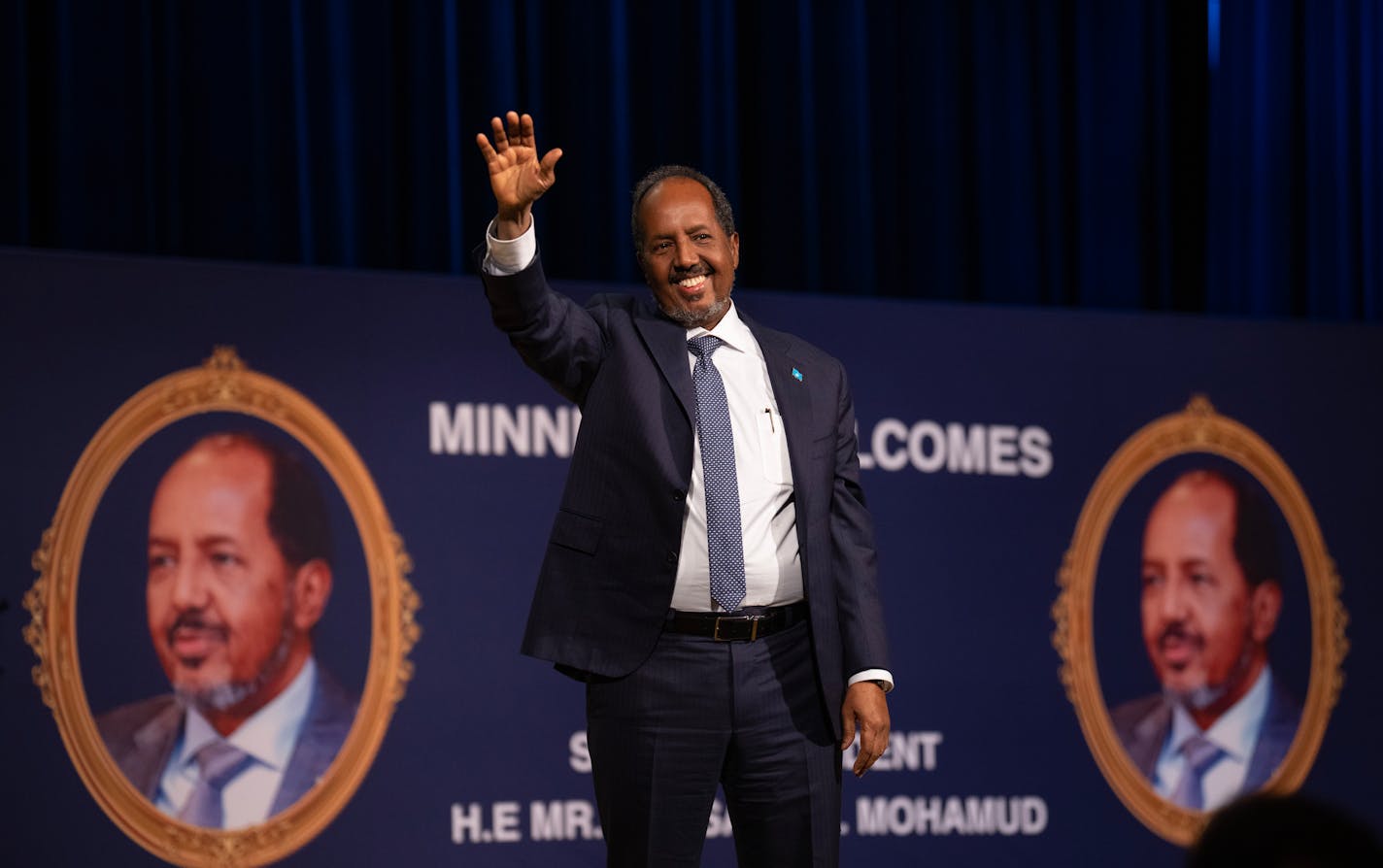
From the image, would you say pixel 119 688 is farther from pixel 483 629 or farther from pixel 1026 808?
pixel 1026 808

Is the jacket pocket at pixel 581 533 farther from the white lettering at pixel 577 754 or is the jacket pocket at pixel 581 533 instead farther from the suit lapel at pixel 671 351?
the white lettering at pixel 577 754

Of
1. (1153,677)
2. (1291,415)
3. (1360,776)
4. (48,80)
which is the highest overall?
(48,80)

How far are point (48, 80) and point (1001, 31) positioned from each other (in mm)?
2924

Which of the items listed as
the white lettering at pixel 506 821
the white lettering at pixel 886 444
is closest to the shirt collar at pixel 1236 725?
the white lettering at pixel 886 444

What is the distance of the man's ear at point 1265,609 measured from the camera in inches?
175

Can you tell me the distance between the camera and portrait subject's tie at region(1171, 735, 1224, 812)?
14.2ft

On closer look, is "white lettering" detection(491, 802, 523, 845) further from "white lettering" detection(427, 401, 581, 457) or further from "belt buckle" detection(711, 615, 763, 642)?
"belt buckle" detection(711, 615, 763, 642)

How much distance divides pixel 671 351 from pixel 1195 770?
266 cm

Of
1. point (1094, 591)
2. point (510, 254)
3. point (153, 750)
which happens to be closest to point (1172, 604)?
point (1094, 591)

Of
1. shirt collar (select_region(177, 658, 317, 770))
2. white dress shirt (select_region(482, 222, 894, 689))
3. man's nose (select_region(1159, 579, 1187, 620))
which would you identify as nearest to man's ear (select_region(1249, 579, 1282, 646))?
man's nose (select_region(1159, 579, 1187, 620))

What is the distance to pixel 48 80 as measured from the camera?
4.06 meters

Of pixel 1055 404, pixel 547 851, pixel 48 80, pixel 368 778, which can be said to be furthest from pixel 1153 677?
pixel 48 80

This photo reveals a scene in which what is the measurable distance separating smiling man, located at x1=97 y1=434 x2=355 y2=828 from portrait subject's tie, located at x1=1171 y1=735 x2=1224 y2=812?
7.44ft

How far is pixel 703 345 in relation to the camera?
7.86 feet
